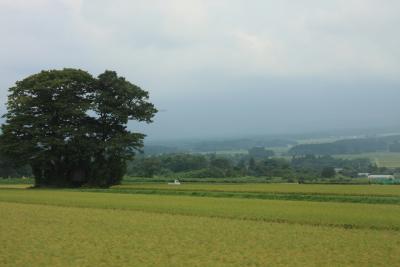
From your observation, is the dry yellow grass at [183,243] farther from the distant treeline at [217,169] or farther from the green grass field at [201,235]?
the distant treeline at [217,169]

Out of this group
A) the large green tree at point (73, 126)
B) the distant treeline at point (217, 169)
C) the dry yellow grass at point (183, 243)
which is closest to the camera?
the dry yellow grass at point (183, 243)

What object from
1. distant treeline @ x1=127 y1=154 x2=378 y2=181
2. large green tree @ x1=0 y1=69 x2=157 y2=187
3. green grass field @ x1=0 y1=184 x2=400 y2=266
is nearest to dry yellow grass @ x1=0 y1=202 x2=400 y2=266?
green grass field @ x1=0 y1=184 x2=400 y2=266

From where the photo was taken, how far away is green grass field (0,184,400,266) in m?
16.2

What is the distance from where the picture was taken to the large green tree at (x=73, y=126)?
5528 cm

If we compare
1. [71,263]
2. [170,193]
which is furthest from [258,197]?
[71,263]

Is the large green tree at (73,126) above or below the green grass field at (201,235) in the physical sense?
above

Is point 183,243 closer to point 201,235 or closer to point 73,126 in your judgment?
point 201,235

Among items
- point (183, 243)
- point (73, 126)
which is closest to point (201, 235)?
point (183, 243)

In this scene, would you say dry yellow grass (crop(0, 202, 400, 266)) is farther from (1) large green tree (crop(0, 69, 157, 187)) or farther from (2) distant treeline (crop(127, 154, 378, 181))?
(2) distant treeline (crop(127, 154, 378, 181))

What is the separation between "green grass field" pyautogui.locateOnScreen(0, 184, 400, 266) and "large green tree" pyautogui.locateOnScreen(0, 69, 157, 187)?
2298cm

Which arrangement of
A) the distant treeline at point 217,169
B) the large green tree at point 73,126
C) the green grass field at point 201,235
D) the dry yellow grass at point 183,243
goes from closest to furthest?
the dry yellow grass at point 183,243, the green grass field at point 201,235, the large green tree at point 73,126, the distant treeline at point 217,169

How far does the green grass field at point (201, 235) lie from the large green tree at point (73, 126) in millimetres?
22980

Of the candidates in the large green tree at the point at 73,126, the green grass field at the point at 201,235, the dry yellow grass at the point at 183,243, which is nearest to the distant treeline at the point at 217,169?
the large green tree at the point at 73,126

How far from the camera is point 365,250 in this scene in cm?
1752
